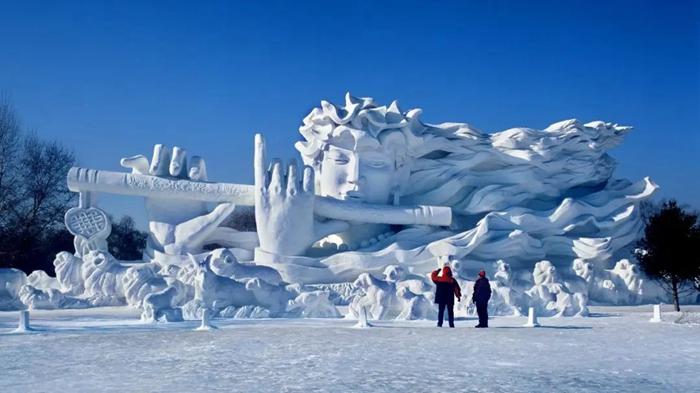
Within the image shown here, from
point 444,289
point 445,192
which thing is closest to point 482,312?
point 444,289

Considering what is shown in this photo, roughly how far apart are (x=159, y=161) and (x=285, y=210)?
11.7 feet

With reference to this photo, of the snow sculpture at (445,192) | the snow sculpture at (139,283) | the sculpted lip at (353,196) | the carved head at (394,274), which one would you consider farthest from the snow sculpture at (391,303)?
the sculpted lip at (353,196)

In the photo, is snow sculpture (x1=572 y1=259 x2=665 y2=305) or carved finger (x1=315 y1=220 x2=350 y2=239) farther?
snow sculpture (x1=572 y1=259 x2=665 y2=305)

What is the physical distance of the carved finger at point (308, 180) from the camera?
705 inches

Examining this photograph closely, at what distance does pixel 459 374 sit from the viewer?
7625mm

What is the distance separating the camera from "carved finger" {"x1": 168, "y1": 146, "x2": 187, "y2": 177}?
61.2 feet

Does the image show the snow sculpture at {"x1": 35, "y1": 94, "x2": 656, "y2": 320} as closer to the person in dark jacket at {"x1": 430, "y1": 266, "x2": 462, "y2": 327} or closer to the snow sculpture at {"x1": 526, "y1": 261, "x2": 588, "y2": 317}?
the snow sculpture at {"x1": 526, "y1": 261, "x2": 588, "y2": 317}

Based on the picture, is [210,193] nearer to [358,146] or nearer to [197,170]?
[197,170]

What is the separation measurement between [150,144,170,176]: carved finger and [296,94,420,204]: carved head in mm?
3641

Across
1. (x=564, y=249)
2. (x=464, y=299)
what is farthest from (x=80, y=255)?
(x=564, y=249)

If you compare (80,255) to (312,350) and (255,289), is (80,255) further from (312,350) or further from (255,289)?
(312,350)

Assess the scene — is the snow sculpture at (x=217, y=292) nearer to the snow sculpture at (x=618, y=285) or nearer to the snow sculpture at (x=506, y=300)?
the snow sculpture at (x=506, y=300)

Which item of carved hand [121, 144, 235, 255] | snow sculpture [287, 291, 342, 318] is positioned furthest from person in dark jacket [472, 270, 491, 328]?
carved hand [121, 144, 235, 255]

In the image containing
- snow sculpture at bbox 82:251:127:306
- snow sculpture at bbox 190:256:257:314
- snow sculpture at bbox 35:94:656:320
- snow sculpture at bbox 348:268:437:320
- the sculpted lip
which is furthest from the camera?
the sculpted lip
